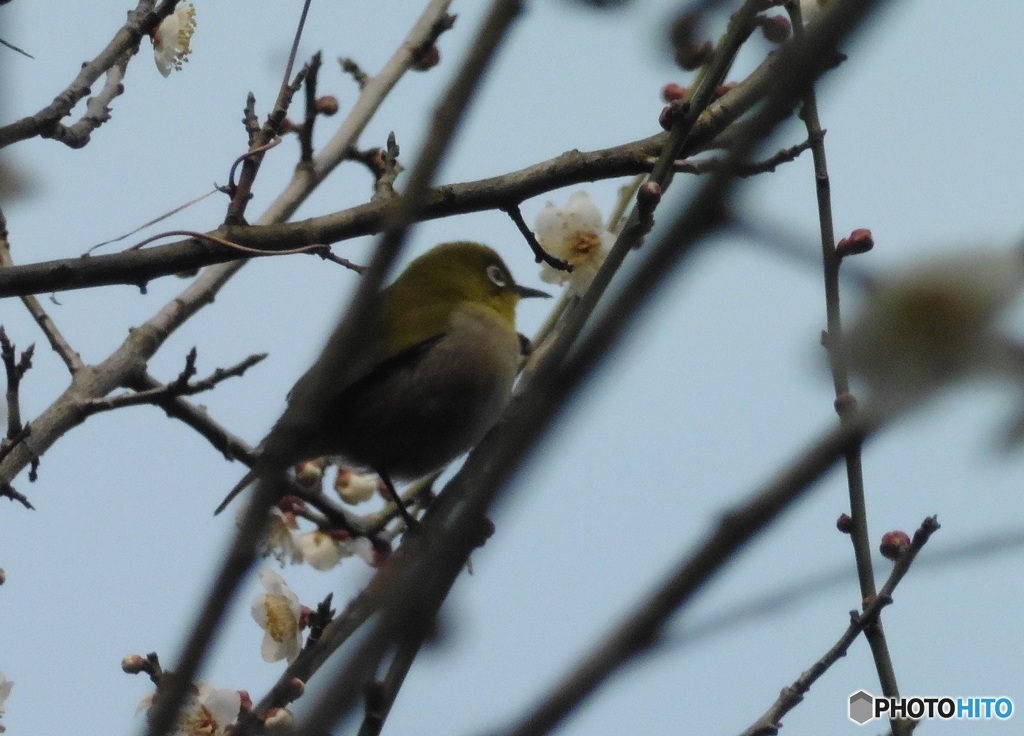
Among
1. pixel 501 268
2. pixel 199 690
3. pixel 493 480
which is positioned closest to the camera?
pixel 493 480

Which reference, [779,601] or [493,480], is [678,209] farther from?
[779,601]

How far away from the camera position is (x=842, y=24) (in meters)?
0.77

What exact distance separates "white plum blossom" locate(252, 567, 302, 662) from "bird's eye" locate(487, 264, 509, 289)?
2537mm

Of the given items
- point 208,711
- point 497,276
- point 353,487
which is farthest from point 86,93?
point 497,276

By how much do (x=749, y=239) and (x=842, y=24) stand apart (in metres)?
0.26

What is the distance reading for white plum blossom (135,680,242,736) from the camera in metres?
3.85

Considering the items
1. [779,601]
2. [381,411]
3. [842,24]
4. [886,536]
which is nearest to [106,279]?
[381,411]

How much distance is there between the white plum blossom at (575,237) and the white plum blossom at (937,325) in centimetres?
358

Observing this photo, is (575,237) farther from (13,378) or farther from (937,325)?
(937,325)

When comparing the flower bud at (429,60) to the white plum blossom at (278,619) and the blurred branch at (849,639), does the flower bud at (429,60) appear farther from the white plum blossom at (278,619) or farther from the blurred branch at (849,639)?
the blurred branch at (849,639)

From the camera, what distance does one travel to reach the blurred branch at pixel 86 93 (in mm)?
3587

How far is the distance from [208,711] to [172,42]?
99.2 inches

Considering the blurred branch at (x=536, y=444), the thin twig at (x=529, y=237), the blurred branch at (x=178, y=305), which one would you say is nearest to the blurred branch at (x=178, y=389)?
the blurred branch at (x=178, y=305)

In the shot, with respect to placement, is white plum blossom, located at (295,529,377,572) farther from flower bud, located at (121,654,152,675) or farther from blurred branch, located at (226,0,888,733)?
blurred branch, located at (226,0,888,733)
